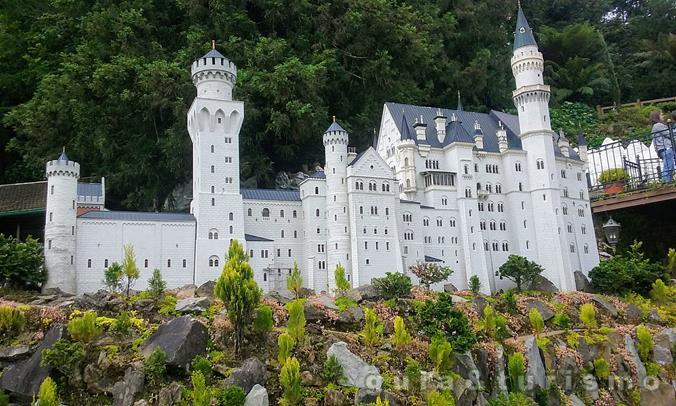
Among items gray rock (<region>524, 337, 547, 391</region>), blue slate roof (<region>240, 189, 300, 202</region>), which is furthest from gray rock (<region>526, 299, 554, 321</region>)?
blue slate roof (<region>240, 189, 300, 202</region>)

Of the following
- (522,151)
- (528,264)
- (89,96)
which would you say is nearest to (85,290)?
(89,96)

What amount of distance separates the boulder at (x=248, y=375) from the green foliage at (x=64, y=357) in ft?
21.2

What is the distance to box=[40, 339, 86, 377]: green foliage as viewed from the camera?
89.0ft

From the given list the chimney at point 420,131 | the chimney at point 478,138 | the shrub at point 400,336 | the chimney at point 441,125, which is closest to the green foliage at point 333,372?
the shrub at point 400,336

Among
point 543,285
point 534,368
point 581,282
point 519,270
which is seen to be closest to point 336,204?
point 519,270

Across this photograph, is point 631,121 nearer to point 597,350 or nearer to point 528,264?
point 528,264

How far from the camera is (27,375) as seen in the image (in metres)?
27.9

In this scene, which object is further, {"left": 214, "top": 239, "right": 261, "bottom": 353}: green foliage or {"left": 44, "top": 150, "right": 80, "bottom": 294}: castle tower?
{"left": 44, "top": 150, "right": 80, "bottom": 294}: castle tower

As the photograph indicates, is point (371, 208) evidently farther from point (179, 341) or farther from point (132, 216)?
point (179, 341)

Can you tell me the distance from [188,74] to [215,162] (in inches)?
361

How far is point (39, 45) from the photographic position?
5800cm

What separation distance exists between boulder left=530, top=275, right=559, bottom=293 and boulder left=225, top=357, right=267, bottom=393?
27685 mm

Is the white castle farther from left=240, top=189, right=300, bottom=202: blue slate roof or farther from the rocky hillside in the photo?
the rocky hillside

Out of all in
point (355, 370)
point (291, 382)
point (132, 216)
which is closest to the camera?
point (291, 382)
